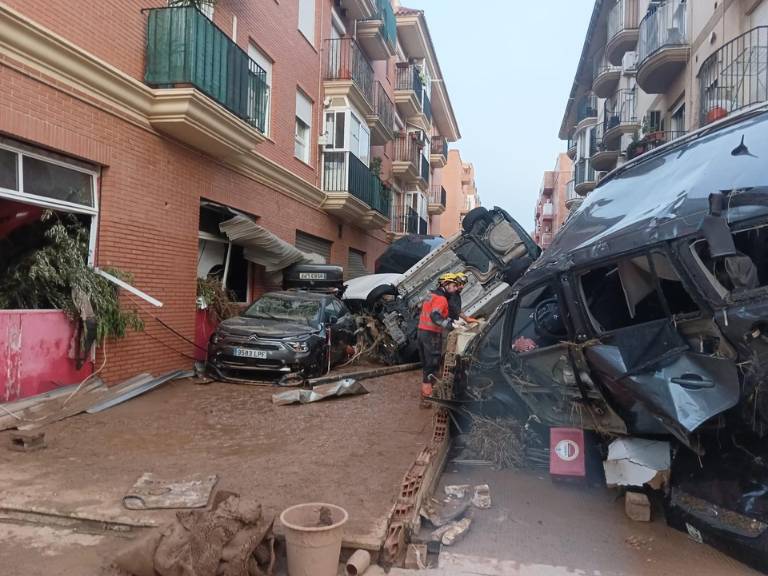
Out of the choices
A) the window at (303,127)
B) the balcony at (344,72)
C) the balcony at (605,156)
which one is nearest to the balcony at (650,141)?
the balcony at (605,156)

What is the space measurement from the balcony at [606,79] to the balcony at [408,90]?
778 centimetres

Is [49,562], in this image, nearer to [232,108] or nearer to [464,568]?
[464,568]

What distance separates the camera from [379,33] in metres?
18.9

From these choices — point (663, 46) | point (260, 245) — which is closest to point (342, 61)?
point (260, 245)

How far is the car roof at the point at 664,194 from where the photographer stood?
3.60 metres

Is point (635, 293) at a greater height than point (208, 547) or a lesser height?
greater

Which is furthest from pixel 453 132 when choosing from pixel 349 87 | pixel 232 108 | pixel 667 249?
pixel 667 249

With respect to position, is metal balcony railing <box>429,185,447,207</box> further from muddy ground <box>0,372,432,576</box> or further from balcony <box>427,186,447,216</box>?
muddy ground <box>0,372,432,576</box>

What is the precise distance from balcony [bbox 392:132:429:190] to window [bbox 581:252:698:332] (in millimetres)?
20888

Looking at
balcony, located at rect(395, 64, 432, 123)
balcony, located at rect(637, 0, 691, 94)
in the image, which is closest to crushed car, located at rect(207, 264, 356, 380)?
balcony, located at rect(637, 0, 691, 94)

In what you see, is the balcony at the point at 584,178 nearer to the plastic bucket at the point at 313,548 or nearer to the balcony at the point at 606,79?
the balcony at the point at 606,79

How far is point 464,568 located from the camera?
3.32m

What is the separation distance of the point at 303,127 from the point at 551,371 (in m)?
12.0

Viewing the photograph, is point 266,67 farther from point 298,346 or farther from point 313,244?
point 298,346
